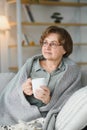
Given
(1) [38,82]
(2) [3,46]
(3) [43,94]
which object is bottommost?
(2) [3,46]

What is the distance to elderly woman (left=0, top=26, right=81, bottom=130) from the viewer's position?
2.19 metres

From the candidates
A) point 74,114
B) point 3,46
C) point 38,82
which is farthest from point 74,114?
point 3,46

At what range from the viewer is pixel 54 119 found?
200 cm

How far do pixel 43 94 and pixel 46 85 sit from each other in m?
0.06

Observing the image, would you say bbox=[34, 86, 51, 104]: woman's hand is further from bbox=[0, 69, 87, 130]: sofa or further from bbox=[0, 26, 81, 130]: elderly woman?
bbox=[0, 69, 87, 130]: sofa

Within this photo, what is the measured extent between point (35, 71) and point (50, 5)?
12.4 ft

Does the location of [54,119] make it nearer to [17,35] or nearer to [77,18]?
[17,35]

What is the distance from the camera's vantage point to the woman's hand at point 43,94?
2.05m

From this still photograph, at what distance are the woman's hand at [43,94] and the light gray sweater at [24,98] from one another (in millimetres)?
37

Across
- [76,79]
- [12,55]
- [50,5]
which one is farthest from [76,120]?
[50,5]

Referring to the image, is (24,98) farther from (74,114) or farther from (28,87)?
(74,114)

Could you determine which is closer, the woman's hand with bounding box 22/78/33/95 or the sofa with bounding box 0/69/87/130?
the sofa with bounding box 0/69/87/130

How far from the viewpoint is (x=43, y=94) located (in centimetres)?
211

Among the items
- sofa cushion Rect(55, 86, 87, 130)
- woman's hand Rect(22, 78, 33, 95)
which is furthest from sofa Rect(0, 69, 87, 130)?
woman's hand Rect(22, 78, 33, 95)
